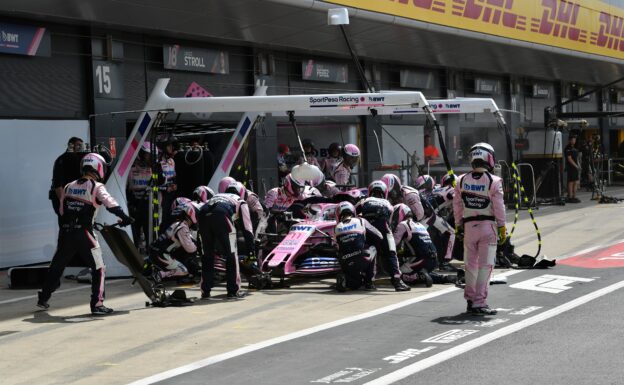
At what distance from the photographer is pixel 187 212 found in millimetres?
13148

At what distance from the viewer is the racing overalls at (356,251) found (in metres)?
12.3

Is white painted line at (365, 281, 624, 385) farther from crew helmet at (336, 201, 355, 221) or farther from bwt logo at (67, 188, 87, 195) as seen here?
bwt logo at (67, 188, 87, 195)

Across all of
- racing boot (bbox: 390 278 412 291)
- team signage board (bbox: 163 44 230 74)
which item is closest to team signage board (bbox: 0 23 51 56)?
team signage board (bbox: 163 44 230 74)

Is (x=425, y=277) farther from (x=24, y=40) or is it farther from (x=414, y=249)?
(x=24, y=40)

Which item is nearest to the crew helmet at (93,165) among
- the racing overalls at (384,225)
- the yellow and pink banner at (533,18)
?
the racing overalls at (384,225)

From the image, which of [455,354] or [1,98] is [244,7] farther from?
[455,354]

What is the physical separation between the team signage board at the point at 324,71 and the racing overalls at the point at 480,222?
41.4 feet

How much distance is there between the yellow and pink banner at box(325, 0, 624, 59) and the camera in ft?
73.5

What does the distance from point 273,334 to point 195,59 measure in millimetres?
10914

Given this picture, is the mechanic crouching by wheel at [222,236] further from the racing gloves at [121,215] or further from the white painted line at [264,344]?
the white painted line at [264,344]

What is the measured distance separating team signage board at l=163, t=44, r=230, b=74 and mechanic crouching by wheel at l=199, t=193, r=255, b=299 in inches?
285

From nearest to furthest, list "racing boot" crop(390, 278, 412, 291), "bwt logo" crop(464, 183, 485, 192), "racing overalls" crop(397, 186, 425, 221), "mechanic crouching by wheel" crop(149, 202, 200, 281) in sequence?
"bwt logo" crop(464, 183, 485, 192), "racing boot" crop(390, 278, 412, 291), "mechanic crouching by wheel" crop(149, 202, 200, 281), "racing overalls" crop(397, 186, 425, 221)

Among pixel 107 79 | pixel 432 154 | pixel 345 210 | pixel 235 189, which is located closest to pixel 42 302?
pixel 235 189

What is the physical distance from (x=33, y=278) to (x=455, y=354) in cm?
751
